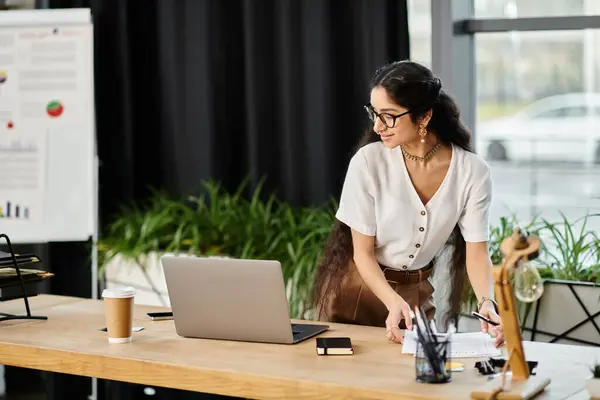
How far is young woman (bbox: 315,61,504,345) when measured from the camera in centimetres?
286

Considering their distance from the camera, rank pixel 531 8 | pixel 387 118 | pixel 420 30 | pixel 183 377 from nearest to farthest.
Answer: pixel 183 377 → pixel 387 118 → pixel 531 8 → pixel 420 30

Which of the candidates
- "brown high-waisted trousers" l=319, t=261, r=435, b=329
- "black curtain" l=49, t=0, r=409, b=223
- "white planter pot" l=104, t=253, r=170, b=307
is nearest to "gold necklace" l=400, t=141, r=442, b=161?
"brown high-waisted trousers" l=319, t=261, r=435, b=329

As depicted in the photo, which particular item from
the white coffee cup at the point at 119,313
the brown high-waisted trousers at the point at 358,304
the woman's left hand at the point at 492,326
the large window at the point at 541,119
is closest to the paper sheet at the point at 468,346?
the woman's left hand at the point at 492,326

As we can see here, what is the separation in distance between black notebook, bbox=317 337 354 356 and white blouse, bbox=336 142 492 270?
506mm

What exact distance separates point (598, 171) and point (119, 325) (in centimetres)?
253

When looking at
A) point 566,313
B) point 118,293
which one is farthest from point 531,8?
point 118,293

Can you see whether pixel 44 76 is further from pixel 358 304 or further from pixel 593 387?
pixel 593 387

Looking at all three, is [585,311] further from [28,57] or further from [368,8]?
[28,57]

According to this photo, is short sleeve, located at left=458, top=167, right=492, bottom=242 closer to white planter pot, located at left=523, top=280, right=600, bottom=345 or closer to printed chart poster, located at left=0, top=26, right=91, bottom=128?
white planter pot, located at left=523, top=280, right=600, bottom=345

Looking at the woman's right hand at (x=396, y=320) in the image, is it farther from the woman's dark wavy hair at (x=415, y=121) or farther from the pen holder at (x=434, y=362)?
the woman's dark wavy hair at (x=415, y=121)

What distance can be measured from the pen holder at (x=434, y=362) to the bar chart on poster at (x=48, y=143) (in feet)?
9.50

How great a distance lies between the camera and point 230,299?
256 centimetres

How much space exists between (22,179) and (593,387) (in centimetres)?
340

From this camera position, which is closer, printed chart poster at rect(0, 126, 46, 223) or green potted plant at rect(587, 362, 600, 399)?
green potted plant at rect(587, 362, 600, 399)
